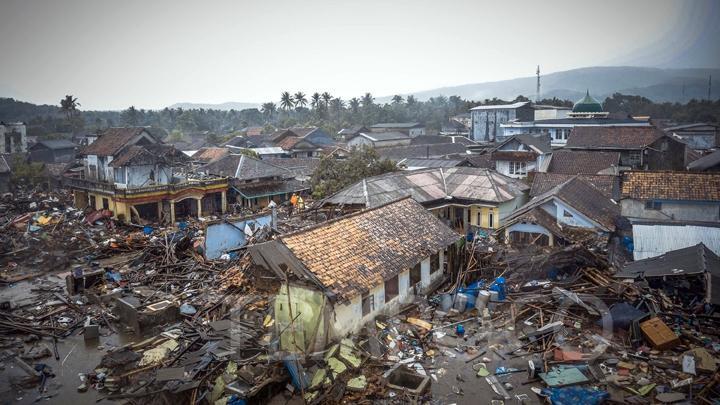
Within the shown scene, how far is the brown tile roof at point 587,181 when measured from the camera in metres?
31.5

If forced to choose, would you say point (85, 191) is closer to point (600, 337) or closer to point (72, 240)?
point (72, 240)

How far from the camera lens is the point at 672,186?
23.4 metres

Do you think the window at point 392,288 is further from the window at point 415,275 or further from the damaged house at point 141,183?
the damaged house at point 141,183

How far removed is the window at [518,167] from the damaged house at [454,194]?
7.60 m

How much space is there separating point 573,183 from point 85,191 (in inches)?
1421

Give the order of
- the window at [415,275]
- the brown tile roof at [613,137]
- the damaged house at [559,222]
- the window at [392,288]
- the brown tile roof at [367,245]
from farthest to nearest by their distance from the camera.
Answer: the brown tile roof at [613,137] → the damaged house at [559,222] → the window at [415,275] → the window at [392,288] → the brown tile roof at [367,245]

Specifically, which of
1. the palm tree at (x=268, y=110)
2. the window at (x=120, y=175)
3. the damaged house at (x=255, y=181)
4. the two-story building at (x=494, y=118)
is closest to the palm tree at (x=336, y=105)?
the palm tree at (x=268, y=110)

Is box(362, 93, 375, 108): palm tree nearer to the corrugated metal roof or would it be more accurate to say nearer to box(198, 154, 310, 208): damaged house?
box(198, 154, 310, 208): damaged house

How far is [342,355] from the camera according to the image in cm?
1325

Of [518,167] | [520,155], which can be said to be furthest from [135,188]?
[518,167]

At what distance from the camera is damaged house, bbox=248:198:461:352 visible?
44.8ft

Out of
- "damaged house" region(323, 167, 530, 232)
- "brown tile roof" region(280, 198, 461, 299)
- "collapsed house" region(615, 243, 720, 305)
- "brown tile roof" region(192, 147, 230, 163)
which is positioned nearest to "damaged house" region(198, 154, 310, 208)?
"brown tile roof" region(192, 147, 230, 163)

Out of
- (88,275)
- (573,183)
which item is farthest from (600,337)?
(88,275)

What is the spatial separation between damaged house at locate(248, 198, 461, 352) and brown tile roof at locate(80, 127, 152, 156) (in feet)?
88.4
